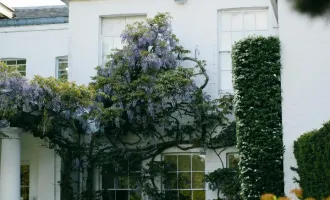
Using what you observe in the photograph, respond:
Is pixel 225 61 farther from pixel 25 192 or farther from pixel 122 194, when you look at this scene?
pixel 25 192

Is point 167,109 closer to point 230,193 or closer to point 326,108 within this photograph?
point 230,193

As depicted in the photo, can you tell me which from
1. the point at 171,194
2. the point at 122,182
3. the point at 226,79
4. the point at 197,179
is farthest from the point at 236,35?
A: the point at 122,182

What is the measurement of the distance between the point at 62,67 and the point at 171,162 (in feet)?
13.9

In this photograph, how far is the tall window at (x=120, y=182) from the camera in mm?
19359

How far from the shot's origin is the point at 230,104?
18266mm

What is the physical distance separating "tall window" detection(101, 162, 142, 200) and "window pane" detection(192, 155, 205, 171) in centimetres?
146

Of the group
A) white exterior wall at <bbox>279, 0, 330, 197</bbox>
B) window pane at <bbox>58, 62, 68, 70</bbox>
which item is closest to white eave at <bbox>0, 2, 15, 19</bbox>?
window pane at <bbox>58, 62, 68, 70</bbox>

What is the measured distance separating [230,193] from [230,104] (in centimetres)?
233

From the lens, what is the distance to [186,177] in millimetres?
19219

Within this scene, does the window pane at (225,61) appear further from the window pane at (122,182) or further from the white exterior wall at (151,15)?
the window pane at (122,182)

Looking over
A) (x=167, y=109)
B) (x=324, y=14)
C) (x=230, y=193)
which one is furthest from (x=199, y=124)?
(x=324, y=14)

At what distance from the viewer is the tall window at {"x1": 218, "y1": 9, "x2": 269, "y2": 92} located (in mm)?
18875

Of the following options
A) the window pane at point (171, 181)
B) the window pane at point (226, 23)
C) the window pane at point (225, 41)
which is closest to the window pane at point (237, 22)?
the window pane at point (226, 23)

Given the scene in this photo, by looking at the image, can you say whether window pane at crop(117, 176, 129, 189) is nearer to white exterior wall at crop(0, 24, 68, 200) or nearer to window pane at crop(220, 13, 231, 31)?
white exterior wall at crop(0, 24, 68, 200)
